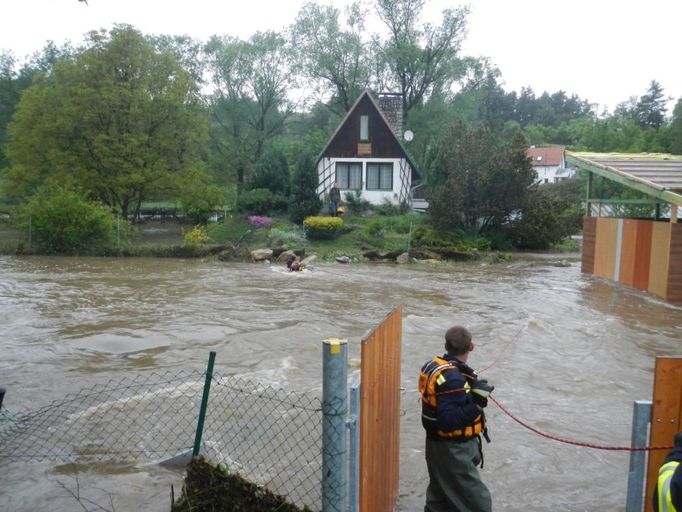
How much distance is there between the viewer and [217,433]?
7133 mm

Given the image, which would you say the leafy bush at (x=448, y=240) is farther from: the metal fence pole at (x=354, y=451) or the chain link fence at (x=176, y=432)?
the metal fence pole at (x=354, y=451)

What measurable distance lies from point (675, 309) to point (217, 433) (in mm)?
13129

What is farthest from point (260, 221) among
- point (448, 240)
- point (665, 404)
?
point (665, 404)

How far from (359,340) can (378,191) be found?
2668cm

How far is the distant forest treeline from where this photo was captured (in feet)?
103

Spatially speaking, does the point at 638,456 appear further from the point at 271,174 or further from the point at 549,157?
the point at 549,157

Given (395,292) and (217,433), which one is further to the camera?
(395,292)

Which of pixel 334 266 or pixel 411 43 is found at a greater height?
pixel 411 43

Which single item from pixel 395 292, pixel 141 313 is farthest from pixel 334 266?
pixel 141 313

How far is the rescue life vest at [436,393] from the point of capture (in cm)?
414

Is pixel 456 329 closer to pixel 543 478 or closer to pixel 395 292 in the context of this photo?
pixel 543 478

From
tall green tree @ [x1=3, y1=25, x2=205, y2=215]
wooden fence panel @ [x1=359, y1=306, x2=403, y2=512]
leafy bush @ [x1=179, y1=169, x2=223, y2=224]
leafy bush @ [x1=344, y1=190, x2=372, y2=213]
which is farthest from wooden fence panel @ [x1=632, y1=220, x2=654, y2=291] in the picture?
tall green tree @ [x1=3, y1=25, x2=205, y2=215]

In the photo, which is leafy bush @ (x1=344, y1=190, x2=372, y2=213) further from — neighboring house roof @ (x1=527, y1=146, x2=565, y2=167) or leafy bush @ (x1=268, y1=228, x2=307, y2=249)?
neighboring house roof @ (x1=527, y1=146, x2=565, y2=167)

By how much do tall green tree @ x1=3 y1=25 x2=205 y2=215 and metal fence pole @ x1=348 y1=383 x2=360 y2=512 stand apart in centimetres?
2976
